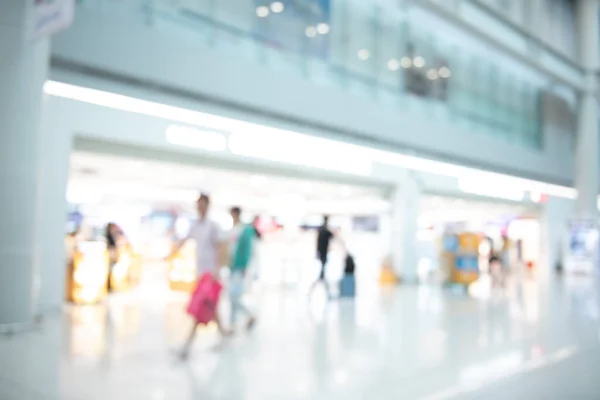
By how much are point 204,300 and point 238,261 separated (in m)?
1.51

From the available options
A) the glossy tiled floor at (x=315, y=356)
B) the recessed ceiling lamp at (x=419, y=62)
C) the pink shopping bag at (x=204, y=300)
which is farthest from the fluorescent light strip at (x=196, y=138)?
the recessed ceiling lamp at (x=419, y=62)

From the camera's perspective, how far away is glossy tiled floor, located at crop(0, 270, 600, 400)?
3977 mm

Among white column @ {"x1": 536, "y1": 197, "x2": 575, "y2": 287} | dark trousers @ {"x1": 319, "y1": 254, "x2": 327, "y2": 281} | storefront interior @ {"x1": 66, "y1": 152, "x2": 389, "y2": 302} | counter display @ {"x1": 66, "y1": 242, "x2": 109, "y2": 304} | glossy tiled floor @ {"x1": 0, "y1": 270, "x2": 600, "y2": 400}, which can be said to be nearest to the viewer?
glossy tiled floor @ {"x1": 0, "y1": 270, "x2": 600, "y2": 400}

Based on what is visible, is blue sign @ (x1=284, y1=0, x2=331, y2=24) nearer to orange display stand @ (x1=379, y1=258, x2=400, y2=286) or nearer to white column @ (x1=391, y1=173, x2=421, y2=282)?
white column @ (x1=391, y1=173, x2=421, y2=282)

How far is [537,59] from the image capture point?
18469 millimetres

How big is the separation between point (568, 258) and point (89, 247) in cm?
1826

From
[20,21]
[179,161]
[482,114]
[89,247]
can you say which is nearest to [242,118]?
[179,161]

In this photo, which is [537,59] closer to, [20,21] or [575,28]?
[575,28]

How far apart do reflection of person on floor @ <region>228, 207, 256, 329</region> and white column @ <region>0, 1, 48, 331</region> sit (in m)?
2.35

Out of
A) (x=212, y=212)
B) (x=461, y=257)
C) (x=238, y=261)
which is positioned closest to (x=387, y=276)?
(x=461, y=257)

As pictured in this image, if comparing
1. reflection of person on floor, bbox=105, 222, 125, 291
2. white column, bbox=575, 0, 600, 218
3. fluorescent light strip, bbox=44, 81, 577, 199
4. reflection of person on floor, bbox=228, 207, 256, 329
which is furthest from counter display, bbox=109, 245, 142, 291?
white column, bbox=575, 0, 600, 218

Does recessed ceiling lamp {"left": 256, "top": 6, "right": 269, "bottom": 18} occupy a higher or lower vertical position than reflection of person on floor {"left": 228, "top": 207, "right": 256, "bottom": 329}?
higher

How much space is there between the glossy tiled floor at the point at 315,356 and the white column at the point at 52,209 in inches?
19.6

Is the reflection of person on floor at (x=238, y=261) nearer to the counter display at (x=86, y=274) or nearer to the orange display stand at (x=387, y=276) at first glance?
the counter display at (x=86, y=274)
